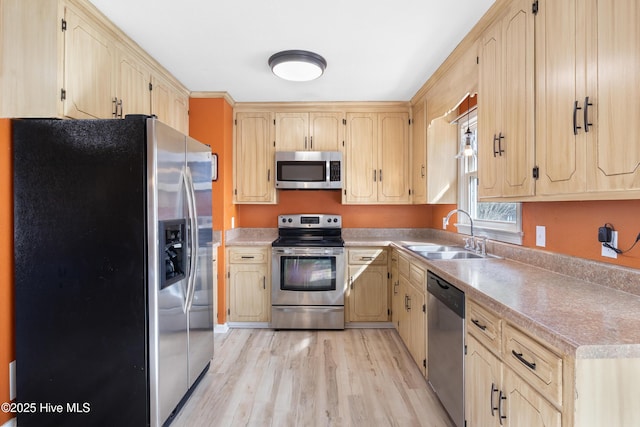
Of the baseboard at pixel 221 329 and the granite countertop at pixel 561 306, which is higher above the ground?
the granite countertop at pixel 561 306

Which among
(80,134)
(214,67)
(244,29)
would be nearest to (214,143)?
(214,67)

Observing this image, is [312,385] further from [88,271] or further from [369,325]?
[88,271]

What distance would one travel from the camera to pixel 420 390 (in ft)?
7.23

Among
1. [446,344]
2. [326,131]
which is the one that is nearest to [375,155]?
[326,131]

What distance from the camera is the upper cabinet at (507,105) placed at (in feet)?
5.10

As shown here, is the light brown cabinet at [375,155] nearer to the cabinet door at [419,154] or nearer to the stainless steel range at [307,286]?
the cabinet door at [419,154]

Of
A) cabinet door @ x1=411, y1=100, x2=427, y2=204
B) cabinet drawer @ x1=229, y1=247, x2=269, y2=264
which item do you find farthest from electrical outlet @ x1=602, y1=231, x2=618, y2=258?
cabinet drawer @ x1=229, y1=247, x2=269, y2=264

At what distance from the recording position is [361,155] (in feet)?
11.8

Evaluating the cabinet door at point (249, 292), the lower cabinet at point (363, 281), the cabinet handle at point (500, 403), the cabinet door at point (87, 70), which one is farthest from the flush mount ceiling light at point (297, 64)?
the cabinet handle at point (500, 403)

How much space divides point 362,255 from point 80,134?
2549mm

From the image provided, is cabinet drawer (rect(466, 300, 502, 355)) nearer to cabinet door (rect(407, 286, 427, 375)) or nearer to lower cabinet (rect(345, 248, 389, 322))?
cabinet door (rect(407, 286, 427, 375))

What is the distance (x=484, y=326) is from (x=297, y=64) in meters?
2.12

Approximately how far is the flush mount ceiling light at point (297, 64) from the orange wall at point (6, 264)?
5.51 feet

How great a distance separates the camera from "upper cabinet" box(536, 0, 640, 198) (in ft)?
3.45
